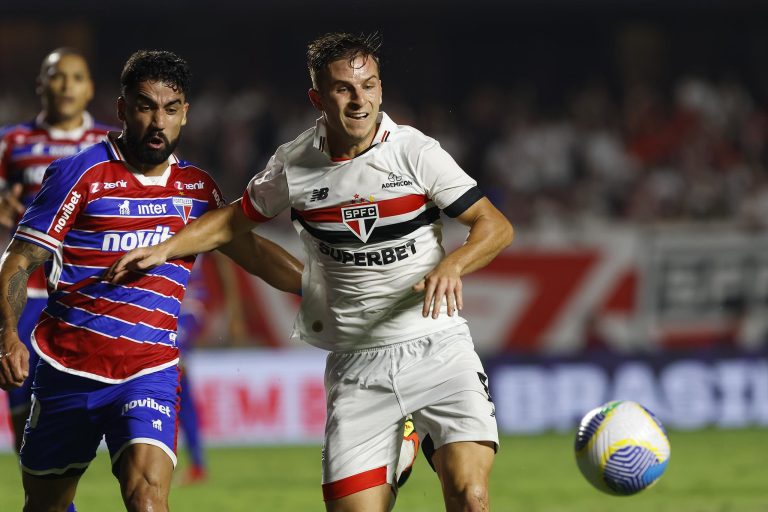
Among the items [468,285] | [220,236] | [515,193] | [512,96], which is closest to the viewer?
[220,236]

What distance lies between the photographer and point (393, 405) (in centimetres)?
527

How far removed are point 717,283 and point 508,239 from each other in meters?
10.6

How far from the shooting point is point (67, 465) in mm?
5332

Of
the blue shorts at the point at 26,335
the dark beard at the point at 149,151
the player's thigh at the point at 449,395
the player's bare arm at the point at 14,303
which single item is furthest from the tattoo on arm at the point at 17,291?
the blue shorts at the point at 26,335

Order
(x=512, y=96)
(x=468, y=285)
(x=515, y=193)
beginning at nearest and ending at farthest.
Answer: (x=468, y=285), (x=515, y=193), (x=512, y=96)

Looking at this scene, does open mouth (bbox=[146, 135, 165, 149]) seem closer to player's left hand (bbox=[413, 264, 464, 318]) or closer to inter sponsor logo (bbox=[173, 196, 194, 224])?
inter sponsor logo (bbox=[173, 196, 194, 224])

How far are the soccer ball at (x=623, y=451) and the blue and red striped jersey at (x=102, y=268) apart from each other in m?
2.21

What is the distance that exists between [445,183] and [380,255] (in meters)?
0.42

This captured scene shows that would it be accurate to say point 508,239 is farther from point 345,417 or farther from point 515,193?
point 515,193

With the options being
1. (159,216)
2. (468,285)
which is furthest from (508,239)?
(468,285)

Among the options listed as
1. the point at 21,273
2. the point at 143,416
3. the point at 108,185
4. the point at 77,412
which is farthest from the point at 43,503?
the point at 108,185

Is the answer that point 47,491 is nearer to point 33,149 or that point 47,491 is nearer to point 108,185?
point 108,185

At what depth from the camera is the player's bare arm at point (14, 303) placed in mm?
4930

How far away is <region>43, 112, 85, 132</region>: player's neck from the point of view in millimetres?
7559
